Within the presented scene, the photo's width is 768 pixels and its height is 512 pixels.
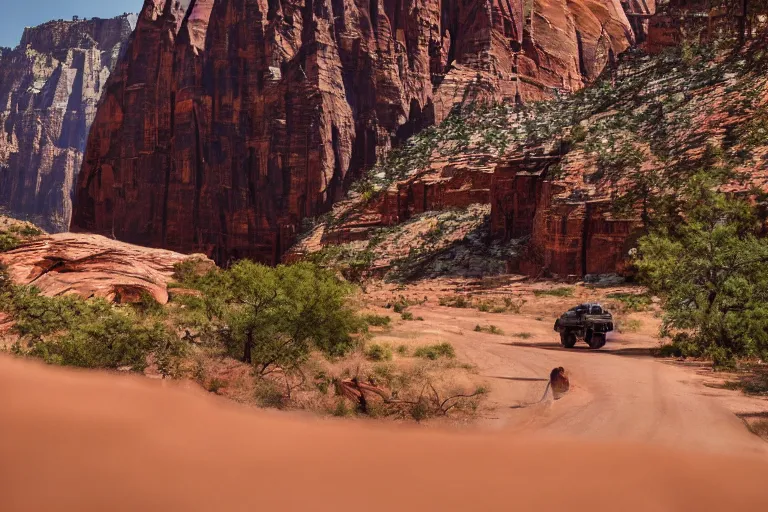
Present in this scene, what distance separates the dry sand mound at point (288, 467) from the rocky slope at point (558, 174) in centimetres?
2176

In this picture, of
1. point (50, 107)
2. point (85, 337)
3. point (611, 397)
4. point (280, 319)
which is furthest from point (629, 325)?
point (50, 107)

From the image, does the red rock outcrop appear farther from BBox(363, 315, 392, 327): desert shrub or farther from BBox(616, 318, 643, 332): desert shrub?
BBox(616, 318, 643, 332): desert shrub

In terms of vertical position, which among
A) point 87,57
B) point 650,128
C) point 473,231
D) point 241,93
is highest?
point 87,57

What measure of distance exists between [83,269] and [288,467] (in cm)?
1628

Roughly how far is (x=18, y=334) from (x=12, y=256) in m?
5.09

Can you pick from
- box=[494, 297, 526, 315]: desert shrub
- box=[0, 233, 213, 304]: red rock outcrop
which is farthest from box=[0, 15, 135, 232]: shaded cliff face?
box=[494, 297, 526, 315]: desert shrub

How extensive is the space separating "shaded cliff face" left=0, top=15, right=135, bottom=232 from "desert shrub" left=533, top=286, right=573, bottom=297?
108 metres

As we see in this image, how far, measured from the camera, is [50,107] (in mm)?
127125

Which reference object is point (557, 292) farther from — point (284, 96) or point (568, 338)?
point (284, 96)

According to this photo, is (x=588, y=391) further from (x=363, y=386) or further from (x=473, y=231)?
(x=473, y=231)

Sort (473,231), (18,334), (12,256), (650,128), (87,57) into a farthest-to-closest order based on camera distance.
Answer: (87,57), (473,231), (650,128), (12,256), (18,334)

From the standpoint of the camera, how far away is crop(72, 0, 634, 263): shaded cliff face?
219 feet

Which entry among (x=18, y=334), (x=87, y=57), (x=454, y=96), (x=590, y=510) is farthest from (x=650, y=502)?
(x=87, y=57)

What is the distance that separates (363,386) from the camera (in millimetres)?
9438
